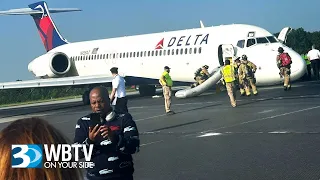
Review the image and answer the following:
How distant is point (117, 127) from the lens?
575 cm

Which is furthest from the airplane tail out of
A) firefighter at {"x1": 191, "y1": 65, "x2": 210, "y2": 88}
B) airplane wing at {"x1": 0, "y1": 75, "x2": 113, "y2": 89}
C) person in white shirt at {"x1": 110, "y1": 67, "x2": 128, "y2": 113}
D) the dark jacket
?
the dark jacket

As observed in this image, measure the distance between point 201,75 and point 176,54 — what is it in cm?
216

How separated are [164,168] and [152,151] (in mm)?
2066

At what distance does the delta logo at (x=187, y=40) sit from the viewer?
27172 millimetres

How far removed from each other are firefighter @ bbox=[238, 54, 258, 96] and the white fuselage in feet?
4.14

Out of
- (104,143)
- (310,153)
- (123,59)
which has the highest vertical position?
(123,59)

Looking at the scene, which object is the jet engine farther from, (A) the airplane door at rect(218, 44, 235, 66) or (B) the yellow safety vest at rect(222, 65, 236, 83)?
(B) the yellow safety vest at rect(222, 65, 236, 83)

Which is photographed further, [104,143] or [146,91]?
[146,91]

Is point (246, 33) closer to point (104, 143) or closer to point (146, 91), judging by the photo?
point (146, 91)

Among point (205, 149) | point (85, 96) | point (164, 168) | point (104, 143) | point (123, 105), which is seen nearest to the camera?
point (104, 143)

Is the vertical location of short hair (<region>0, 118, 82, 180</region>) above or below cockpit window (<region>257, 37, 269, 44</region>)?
below

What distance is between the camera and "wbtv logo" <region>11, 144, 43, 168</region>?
2219 millimetres

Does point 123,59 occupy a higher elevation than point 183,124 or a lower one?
higher

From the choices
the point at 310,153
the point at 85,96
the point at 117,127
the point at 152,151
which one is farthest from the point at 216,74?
the point at 117,127
